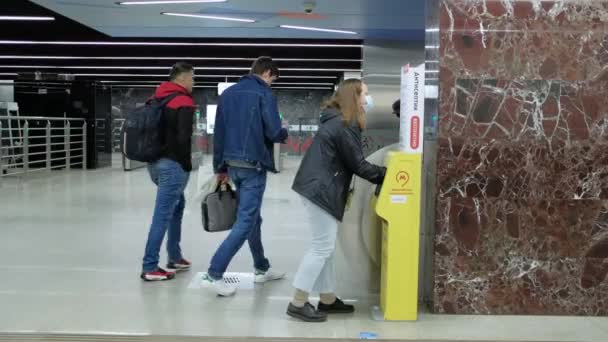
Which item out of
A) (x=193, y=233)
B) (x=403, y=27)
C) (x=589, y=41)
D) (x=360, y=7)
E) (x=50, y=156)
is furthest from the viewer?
(x=50, y=156)

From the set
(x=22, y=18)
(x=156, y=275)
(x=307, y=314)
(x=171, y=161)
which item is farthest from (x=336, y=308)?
(x=22, y=18)

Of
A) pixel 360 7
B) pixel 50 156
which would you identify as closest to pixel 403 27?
pixel 360 7

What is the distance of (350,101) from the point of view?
3508 mm

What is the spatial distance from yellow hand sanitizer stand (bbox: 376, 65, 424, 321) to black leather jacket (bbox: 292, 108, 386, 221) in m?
→ 0.13

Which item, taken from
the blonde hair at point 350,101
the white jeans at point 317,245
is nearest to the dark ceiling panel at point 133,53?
the blonde hair at point 350,101

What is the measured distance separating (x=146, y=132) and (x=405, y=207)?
1901 millimetres

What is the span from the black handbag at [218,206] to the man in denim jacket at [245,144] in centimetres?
21

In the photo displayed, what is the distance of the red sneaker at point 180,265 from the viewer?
4742mm

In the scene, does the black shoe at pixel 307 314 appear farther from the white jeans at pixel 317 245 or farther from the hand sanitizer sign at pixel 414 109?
the hand sanitizer sign at pixel 414 109

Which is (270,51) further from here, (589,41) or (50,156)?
(589,41)

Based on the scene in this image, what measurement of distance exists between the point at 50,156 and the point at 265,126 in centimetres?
1208

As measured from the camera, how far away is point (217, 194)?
426cm

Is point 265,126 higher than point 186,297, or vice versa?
point 265,126

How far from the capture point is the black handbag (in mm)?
4254
